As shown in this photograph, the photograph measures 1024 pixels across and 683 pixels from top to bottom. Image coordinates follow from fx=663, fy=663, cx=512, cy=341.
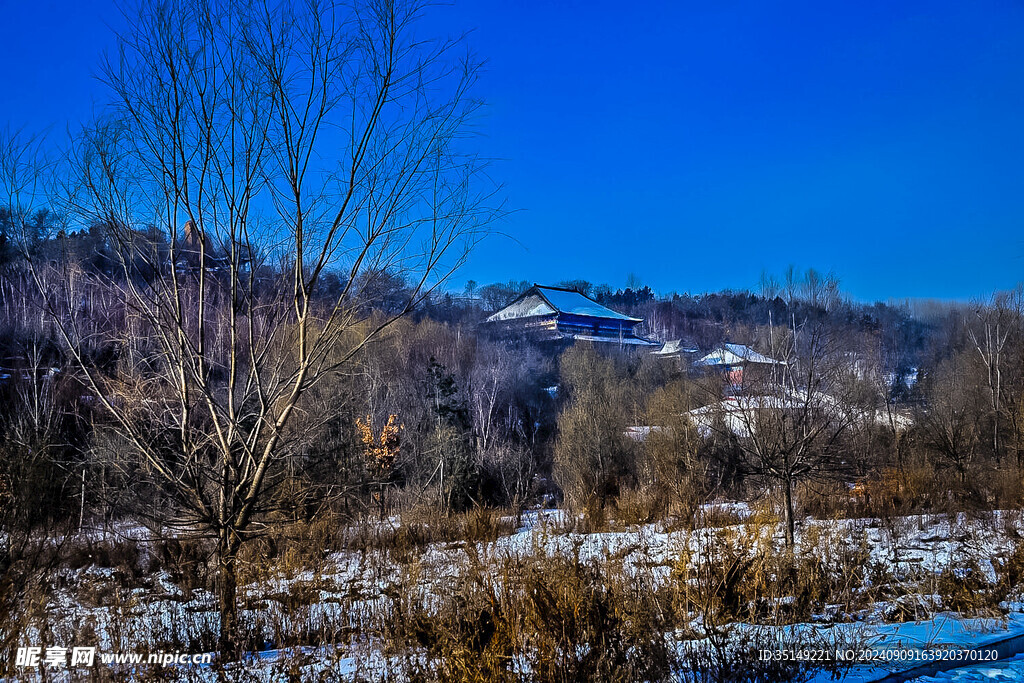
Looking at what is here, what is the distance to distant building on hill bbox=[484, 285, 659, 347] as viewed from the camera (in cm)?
4434

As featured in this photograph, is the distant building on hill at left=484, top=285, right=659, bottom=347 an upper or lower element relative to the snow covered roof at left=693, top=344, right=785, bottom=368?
Answer: upper

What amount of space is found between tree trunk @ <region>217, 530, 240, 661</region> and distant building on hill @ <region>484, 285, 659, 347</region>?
3796cm

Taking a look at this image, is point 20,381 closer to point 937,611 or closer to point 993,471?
point 937,611

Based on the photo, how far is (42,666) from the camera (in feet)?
13.2

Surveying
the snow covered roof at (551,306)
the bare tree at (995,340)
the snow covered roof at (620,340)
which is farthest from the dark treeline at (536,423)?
the snow covered roof at (551,306)

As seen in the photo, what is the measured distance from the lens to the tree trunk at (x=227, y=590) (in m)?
4.19

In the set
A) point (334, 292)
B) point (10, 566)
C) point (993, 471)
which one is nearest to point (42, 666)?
point (10, 566)

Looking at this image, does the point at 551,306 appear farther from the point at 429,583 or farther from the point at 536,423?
the point at 429,583

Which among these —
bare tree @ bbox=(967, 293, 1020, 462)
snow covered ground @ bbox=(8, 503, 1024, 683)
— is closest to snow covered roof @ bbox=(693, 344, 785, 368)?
snow covered ground @ bbox=(8, 503, 1024, 683)

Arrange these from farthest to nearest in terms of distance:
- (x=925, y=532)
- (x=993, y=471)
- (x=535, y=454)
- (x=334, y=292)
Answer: (x=535, y=454) < (x=993, y=471) < (x=925, y=532) < (x=334, y=292)

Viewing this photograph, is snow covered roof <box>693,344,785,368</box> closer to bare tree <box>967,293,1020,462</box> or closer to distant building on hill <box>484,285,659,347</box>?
bare tree <box>967,293,1020,462</box>

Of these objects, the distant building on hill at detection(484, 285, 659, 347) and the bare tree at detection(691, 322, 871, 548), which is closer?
the bare tree at detection(691, 322, 871, 548)

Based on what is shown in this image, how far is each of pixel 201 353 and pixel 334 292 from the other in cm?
130

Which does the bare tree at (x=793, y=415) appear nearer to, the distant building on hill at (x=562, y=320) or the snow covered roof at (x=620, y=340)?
the distant building on hill at (x=562, y=320)
